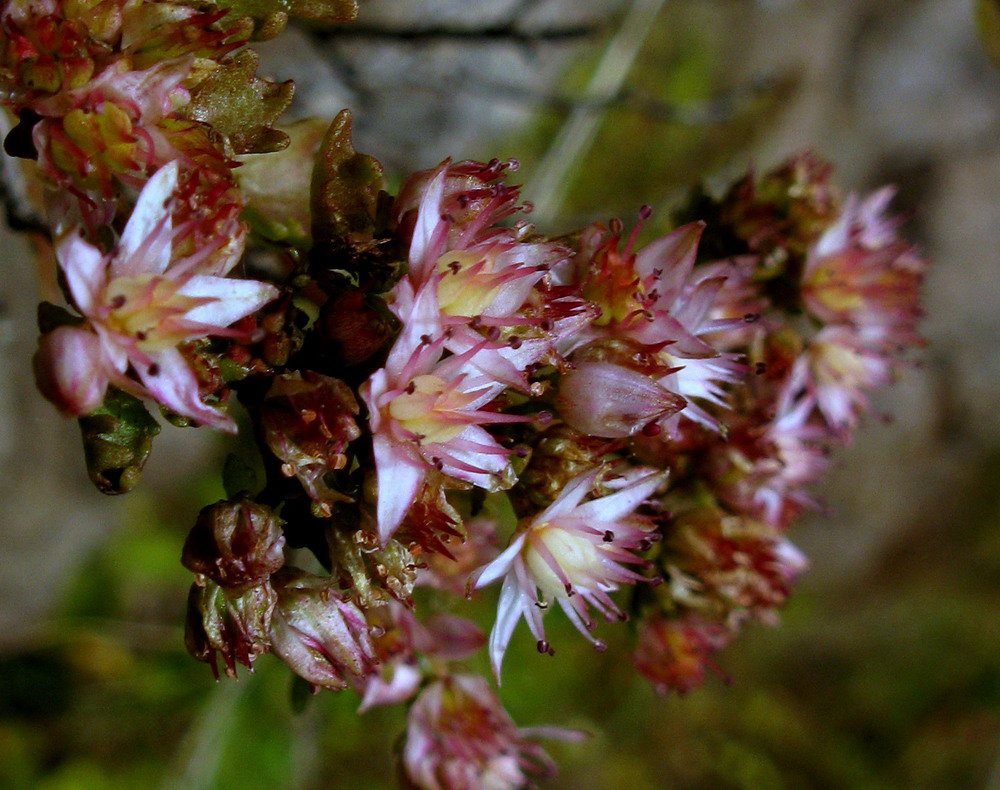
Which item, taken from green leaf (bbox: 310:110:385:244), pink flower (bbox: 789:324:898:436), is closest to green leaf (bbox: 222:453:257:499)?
green leaf (bbox: 310:110:385:244)

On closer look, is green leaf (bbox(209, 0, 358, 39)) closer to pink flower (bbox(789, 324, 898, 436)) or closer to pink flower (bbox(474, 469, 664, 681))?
pink flower (bbox(474, 469, 664, 681))

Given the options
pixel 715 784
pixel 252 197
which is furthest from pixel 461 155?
pixel 715 784

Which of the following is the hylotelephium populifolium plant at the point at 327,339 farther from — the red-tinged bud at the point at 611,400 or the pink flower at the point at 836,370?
the pink flower at the point at 836,370

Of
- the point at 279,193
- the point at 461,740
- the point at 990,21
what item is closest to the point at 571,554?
the point at 461,740

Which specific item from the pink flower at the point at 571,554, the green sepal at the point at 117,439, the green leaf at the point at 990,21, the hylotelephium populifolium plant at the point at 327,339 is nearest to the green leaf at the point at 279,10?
the hylotelephium populifolium plant at the point at 327,339

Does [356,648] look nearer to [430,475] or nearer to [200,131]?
[430,475]

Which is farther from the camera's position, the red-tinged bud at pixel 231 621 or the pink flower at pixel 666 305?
the pink flower at pixel 666 305
